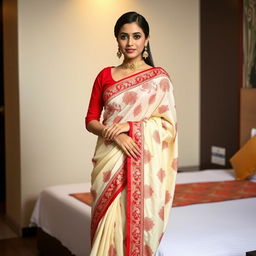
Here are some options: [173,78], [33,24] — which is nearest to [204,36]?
[173,78]

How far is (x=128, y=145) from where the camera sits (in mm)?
1940

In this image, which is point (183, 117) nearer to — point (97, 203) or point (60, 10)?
point (60, 10)

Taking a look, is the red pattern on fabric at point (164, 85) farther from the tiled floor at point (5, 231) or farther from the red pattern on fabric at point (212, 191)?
the tiled floor at point (5, 231)

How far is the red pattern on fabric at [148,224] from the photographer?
1940 millimetres

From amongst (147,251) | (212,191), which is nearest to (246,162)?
(212,191)

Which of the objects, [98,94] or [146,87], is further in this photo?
[98,94]

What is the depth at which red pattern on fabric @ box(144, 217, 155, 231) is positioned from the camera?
1.94 metres

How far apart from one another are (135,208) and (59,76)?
2528 mm

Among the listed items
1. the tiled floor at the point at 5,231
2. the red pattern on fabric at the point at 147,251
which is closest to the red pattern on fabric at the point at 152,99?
the red pattern on fabric at the point at 147,251

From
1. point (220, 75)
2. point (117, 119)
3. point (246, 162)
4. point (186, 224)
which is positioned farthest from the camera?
point (220, 75)

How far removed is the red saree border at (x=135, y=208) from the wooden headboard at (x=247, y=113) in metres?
2.48

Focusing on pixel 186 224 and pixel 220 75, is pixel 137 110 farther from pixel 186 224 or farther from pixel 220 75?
pixel 220 75

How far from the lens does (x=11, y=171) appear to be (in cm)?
446

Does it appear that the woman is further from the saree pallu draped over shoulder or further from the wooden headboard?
the wooden headboard
